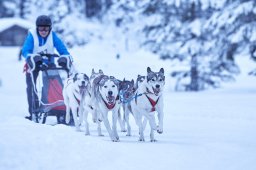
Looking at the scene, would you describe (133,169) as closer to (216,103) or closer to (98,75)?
(98,75)

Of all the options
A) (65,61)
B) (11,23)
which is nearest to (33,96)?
(65,61)

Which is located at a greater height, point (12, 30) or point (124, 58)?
point (12, 30)

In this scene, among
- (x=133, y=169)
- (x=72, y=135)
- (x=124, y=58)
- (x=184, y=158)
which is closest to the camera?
(x=133, y=169)

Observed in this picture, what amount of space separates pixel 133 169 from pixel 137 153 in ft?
2.87

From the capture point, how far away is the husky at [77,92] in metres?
8.15

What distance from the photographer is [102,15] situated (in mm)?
58000

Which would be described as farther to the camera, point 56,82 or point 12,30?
point 12,30

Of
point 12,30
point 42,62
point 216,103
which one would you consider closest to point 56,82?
point 42,62

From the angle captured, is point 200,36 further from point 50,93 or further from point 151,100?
point 151,100

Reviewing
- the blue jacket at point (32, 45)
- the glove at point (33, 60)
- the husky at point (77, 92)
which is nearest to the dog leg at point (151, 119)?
the husky at point (77, 92)

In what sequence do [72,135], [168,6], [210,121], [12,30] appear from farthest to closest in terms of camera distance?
[12,30] → [168,6] → [210,121] → [72,135]

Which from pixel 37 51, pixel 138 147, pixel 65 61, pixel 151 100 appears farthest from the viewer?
pixel 37 51

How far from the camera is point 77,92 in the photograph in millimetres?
8242

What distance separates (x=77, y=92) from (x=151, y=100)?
5.65ft
